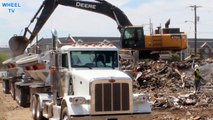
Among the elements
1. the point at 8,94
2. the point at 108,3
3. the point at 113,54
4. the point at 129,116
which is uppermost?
the point at 108,3

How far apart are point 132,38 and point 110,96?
63.5 ft

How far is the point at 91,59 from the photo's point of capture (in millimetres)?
13641

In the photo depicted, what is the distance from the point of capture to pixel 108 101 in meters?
12.0

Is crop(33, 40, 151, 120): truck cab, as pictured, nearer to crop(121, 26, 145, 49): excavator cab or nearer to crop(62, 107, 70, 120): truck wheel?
crop(62, 107, 70, 120): truck wheel

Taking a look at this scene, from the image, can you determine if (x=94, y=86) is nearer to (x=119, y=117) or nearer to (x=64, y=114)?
(x=119, y=117)

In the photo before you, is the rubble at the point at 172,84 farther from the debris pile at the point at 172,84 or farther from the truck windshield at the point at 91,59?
the truck windshield at the point at 91,59

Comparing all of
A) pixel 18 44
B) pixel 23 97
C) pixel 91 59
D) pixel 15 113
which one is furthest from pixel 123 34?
pixel 91 59

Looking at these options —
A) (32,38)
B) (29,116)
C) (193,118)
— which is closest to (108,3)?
(32,38)

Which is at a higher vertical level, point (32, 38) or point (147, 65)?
point (32, 38)

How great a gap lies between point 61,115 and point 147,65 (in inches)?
968

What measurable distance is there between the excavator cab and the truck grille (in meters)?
18.2

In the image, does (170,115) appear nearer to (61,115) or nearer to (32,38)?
(61,115)

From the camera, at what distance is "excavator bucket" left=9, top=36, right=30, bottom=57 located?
1117 inches

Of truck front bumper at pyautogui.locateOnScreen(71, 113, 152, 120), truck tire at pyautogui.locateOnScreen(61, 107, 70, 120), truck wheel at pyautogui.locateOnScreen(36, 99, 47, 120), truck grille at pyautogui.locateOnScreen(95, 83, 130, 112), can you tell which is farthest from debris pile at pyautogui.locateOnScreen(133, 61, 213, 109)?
truck grille at pyautogui.locateOnScreen(95, 83, 130, 112)
